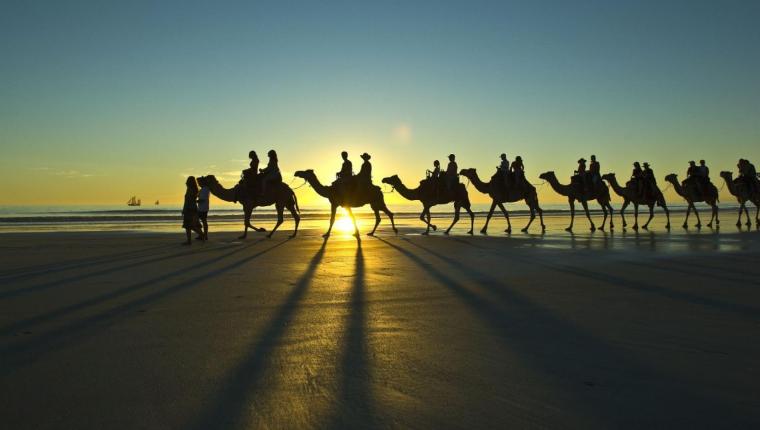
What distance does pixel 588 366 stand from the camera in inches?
158

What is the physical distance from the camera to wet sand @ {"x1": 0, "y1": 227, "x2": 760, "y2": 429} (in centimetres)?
321

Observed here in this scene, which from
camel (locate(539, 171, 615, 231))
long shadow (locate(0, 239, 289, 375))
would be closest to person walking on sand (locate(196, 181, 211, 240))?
long shadow (locate(0, 239, 289, 375))

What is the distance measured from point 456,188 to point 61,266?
47.7 ft

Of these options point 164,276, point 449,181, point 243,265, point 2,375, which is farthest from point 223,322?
point 449,181

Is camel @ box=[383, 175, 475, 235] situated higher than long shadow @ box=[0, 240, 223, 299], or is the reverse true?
camel @ box=[383, 175, 475, 235]

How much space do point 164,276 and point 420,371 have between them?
20.4 ft

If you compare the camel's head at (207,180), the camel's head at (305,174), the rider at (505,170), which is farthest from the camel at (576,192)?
the camel's head at (207,180)

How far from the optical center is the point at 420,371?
3.93 meters

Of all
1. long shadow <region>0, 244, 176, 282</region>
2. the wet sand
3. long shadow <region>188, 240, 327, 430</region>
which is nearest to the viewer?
long shadow <region>188, 240, 327, 430</region>

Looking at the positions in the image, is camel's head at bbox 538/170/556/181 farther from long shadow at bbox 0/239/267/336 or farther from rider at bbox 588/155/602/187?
long shadow at bbox 0/239/267/336

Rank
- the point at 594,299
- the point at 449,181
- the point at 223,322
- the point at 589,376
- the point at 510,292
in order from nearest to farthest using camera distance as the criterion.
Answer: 1. the point at 589,376
2. the point at 223,322
3. the point at 594,299
4. the point at 510,292
5. the point at 449,181

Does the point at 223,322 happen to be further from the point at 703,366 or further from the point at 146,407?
the point at 703,366

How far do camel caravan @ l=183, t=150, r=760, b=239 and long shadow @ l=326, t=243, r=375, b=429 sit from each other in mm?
11992

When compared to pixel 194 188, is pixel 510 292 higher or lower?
lower
